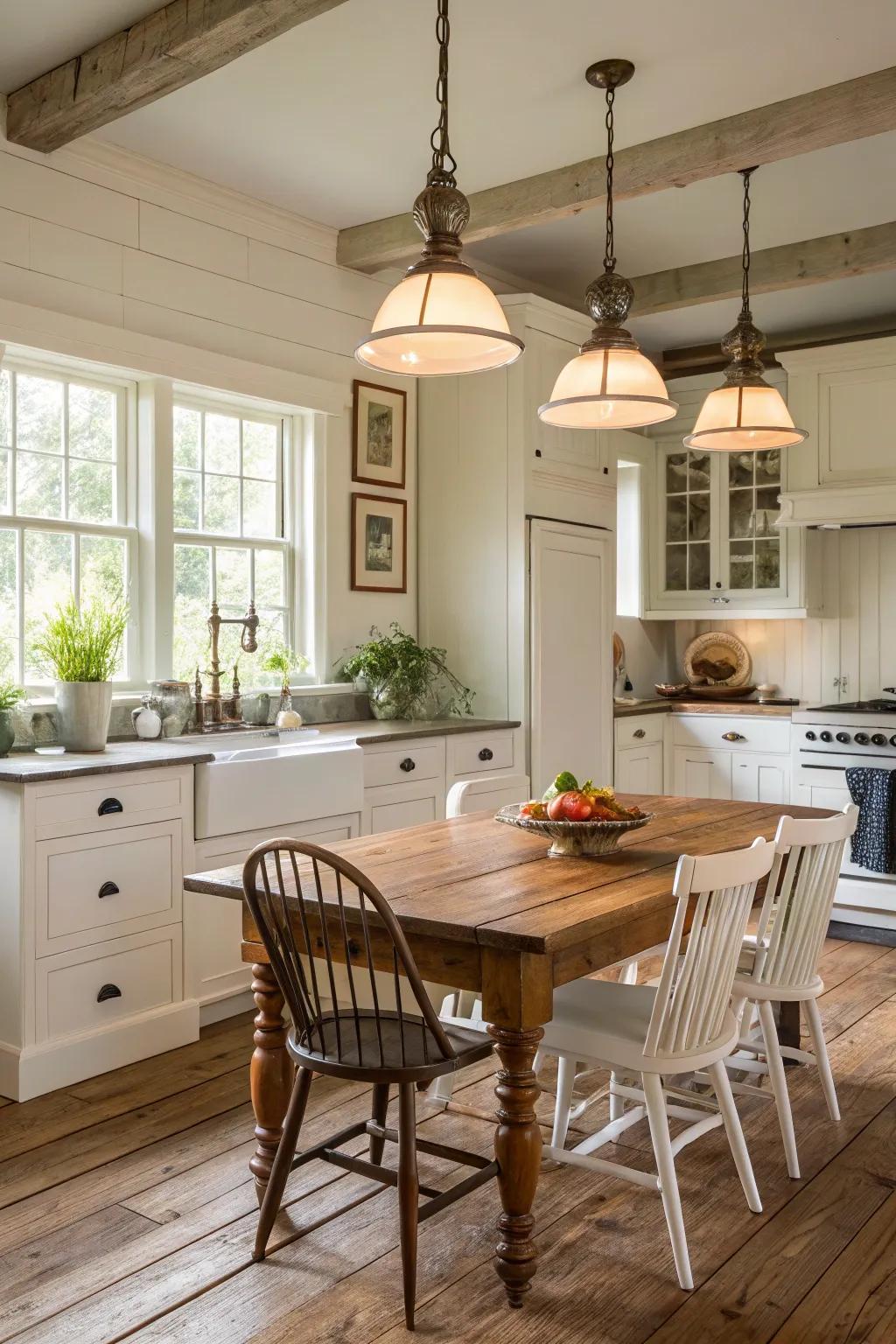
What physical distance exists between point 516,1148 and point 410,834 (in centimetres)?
101

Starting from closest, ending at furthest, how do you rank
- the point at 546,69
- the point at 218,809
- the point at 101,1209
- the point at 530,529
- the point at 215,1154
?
1. the point at 101,1209
2. the point at 215,1154
3. the point at 546,69
4. the point at 218,809
5. the point at 530,529

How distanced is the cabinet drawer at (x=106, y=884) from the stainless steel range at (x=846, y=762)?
3005 millimetres

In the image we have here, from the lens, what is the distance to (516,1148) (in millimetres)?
2135

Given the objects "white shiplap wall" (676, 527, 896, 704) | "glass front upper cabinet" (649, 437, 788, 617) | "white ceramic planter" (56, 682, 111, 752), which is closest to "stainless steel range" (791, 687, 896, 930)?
"white shiplap wall" (676, 527, 896, 704)

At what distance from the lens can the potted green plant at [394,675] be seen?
186 inches

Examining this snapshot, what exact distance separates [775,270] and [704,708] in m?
2.15

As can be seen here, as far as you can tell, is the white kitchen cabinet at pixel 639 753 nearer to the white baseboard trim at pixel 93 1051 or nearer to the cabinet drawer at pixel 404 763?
the cabinet drawer at pixel 404 763

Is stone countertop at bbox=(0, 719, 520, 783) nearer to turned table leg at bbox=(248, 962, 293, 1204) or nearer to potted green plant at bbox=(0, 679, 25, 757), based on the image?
potted green plant at bbox=(0, 679, 25, 757)

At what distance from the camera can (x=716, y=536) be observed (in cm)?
613

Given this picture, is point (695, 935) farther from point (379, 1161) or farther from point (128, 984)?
point (128, 984)

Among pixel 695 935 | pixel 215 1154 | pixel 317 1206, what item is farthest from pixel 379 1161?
pixel 695 935

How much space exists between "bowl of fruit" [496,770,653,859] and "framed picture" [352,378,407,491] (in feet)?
8.12

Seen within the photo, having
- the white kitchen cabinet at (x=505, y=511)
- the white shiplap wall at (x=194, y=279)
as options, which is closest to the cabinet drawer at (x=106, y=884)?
the white shiplap wall at (x=194, y=279)

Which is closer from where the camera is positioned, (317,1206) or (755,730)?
(317,1206)
